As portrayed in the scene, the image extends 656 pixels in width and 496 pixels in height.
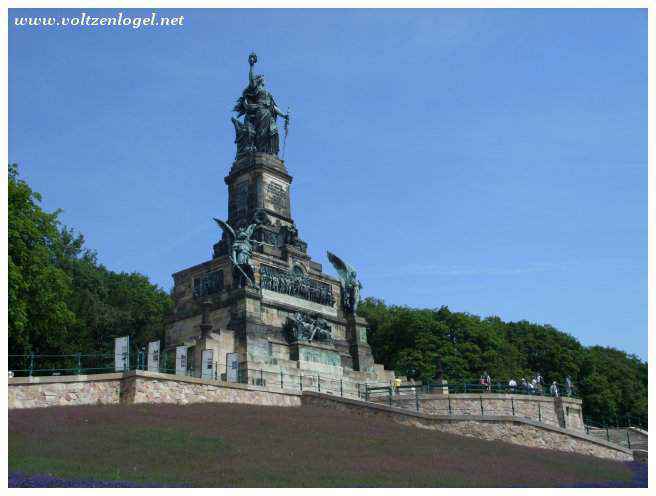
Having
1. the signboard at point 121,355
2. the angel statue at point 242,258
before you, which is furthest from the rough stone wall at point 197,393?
the angel statue at point 242,258

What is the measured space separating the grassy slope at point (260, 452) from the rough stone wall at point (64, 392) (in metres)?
1.12

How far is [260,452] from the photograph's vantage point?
76.0 feet

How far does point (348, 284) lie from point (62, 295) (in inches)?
601

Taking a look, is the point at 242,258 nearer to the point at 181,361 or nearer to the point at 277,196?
the point at 277,196

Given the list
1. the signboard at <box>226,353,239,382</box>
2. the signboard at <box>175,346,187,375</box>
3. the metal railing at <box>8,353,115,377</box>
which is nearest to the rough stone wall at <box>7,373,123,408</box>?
the signboard at <box>175,346,187,375</box>

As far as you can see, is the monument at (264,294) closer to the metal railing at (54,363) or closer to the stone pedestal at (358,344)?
the stone pedestal at (358,344)

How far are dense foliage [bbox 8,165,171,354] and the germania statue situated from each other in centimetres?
1256

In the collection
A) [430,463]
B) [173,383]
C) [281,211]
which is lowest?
[430,463]

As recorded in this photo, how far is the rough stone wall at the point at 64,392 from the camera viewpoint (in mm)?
28016

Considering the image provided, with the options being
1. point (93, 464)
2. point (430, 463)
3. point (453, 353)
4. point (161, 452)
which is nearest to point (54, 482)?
point (93, 464)

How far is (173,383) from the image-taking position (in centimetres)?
3103

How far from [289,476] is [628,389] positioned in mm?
52971

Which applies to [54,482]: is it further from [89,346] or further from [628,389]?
A: [628,389]

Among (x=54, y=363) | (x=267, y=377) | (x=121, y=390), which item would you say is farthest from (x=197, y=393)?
(x=54, y=363)
